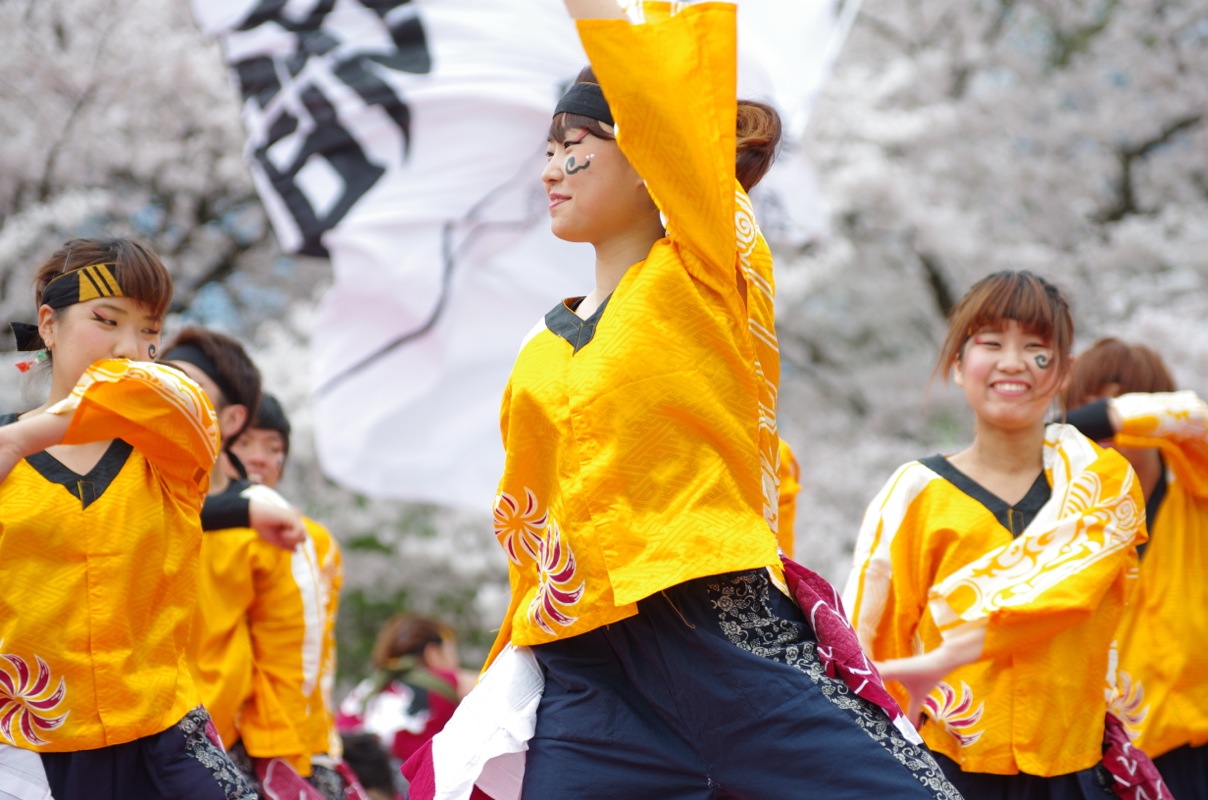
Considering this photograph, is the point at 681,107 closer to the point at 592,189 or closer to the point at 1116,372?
the point at 592,189

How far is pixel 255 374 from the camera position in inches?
167

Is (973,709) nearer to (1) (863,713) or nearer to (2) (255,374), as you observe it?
(1) (863,713)

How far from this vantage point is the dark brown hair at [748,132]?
2637mm

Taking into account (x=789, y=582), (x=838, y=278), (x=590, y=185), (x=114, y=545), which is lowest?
(x=838, y=278)

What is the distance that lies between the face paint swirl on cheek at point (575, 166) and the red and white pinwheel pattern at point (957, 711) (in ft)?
5.37

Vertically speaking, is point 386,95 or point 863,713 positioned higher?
point 863,713

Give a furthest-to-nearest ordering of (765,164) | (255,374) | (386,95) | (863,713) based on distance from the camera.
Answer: (386,95), (255,374), (765,164), (863,713)

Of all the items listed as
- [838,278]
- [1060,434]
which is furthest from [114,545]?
[838,278]

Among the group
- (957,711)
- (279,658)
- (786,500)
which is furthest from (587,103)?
(279,658)

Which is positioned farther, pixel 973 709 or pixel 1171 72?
pixel 1171 72

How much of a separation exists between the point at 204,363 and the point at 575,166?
189cm

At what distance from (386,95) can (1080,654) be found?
6.00 m

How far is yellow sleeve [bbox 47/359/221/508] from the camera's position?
113 inches

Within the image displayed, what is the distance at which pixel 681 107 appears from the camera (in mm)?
2404
